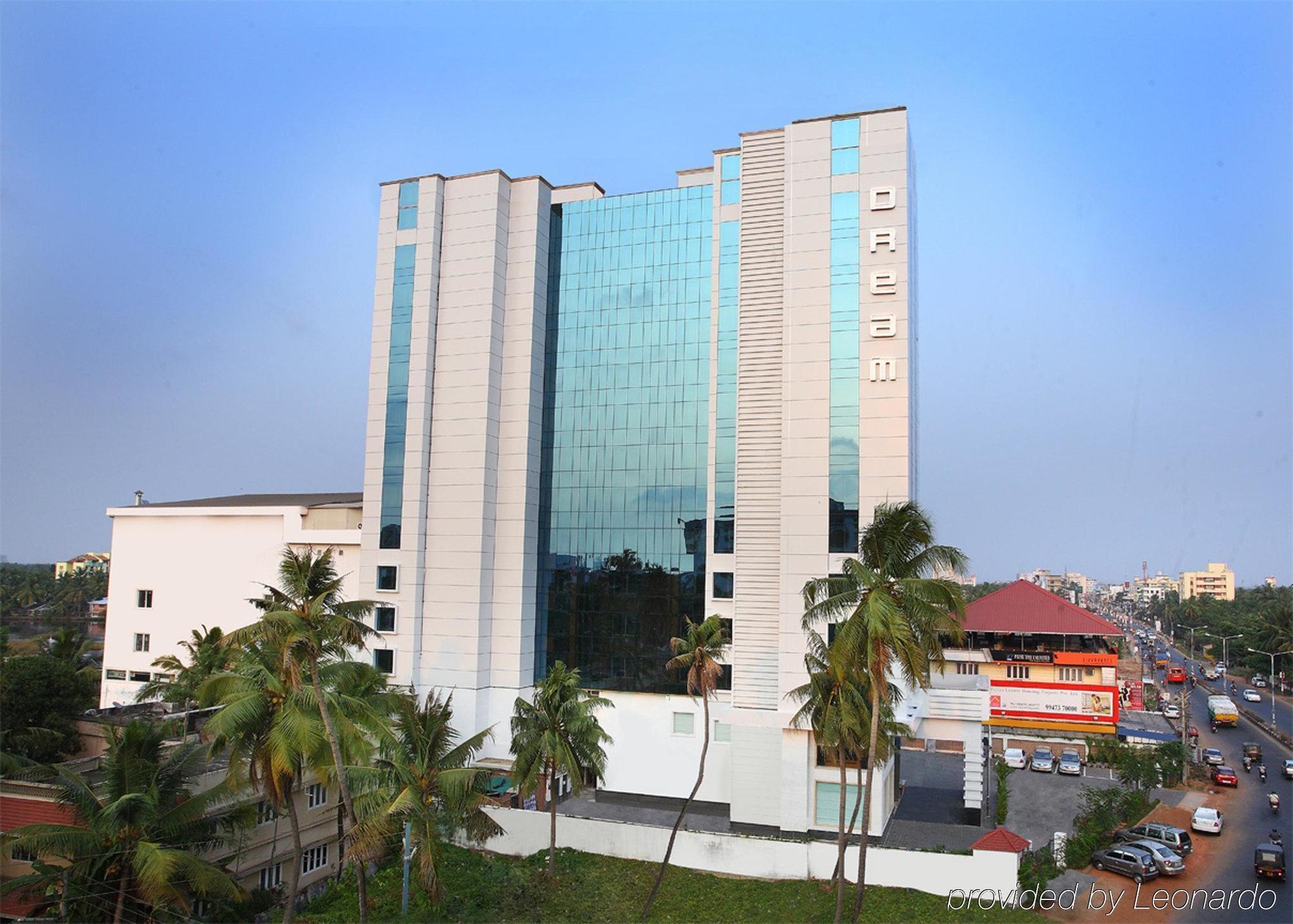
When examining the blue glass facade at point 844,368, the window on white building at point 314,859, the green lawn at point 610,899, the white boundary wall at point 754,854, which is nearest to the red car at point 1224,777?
the white boundary wall at point 754,854

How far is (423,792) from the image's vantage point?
22.9m

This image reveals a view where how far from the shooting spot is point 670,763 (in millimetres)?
38625

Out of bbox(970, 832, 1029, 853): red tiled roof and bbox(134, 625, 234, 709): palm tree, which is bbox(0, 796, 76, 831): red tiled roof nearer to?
bbox(134, 625, 234, 709): palm tree

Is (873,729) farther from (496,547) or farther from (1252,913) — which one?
(496,547)

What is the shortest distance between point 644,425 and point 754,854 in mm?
19784

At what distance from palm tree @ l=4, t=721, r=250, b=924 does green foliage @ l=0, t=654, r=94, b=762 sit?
41.0ft

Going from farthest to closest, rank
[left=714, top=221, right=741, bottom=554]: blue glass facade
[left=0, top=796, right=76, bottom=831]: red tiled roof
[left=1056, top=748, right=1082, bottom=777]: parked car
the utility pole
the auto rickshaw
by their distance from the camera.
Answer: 1. [left=1056, top=748, right=1082, bottom=777]: parked car
2. [left=714, top=221, right=741, bottom=554]: blue glass facade
3. the auto rickshaw
4. the utility pole
5. [left=0, top=796, right=76, bottom=831]: red tiled roof

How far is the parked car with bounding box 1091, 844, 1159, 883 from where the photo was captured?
3136 centimetres

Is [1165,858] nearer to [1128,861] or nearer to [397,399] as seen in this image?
[1128,861]

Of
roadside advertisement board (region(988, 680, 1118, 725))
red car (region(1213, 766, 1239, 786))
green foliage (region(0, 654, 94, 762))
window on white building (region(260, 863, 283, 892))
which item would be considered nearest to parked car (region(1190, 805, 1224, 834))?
red car (region(1213, 766, 1239, 786))

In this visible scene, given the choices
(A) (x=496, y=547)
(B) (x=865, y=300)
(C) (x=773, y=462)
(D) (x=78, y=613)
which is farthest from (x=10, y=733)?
(D) (x=78, y=613)

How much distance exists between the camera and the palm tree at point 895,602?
21062 millimetres

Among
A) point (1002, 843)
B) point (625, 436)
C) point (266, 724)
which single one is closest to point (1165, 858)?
point (1002, 843)

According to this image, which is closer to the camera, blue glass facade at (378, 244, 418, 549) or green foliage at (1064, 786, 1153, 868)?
green foliage at (1064, 786, 1153, 868)
